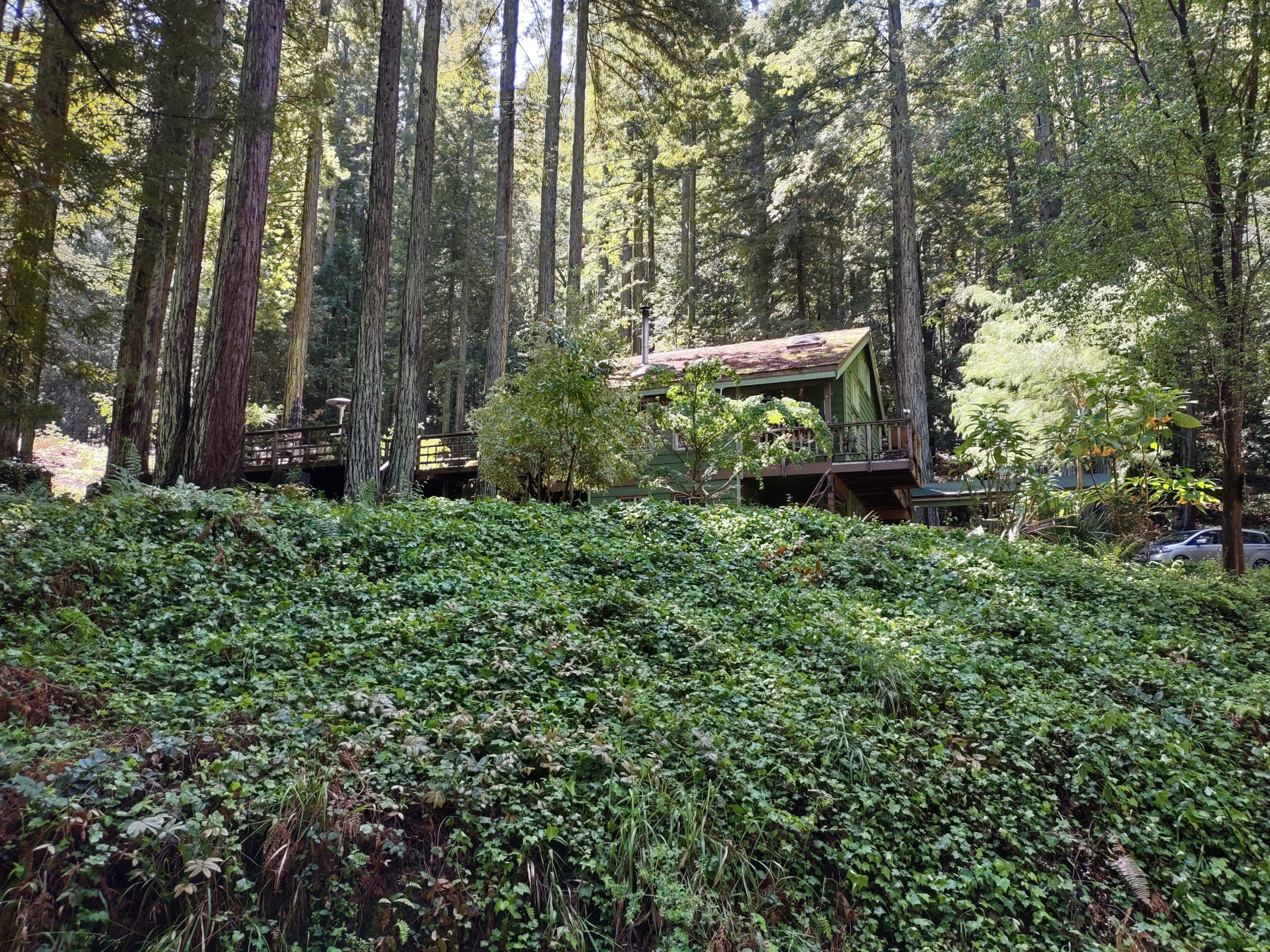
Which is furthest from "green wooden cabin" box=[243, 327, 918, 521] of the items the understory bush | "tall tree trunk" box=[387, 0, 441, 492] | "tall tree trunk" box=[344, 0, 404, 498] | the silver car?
the understory bush

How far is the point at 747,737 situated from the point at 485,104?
69.8ft

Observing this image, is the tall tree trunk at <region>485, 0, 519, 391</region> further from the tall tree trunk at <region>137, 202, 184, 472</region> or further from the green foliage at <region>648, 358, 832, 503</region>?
the tall tree trunk at <region>137, 202, 184, 472</region>

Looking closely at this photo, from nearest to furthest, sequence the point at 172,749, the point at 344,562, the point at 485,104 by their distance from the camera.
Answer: the point at 172,749
the point at 344,562
the point at 485,104

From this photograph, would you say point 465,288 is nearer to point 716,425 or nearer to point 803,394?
point 803,394

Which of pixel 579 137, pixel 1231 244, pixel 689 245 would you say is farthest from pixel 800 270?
pixel 1231 244

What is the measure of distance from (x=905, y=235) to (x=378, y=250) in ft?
45.3

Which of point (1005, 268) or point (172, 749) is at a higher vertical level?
point (1005, 268)

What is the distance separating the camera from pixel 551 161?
17.8 metres

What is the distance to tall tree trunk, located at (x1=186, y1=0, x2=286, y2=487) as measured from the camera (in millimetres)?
9039

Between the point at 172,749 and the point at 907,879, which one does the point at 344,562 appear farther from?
the point at 907,879

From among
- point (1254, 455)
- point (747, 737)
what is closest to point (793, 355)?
point (747, 737)

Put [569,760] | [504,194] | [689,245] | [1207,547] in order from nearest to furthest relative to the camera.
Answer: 1. [569,760]
2. [504,194]
3. [1207,547]
4. [689,245]

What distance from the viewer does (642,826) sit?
3.74m

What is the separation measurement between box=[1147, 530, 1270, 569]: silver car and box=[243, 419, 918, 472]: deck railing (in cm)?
758
